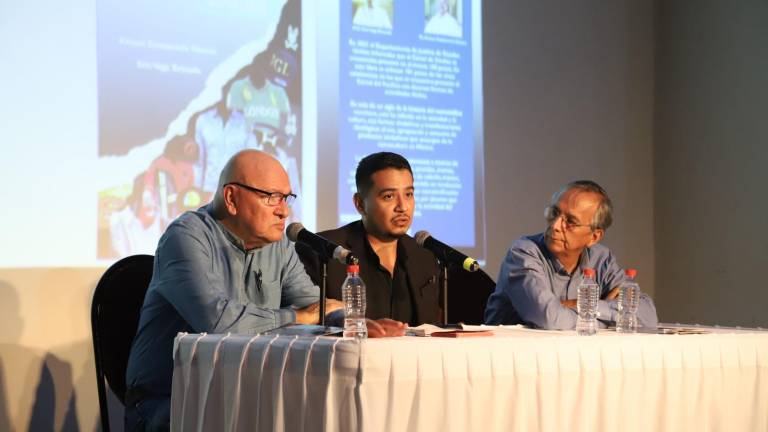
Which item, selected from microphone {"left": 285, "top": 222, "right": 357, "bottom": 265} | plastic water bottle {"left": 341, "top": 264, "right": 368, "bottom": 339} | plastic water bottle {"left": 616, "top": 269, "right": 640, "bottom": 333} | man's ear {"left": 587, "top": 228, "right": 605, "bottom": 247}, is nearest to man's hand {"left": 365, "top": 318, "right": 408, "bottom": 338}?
plastic water bottle {"left": 341, "top": 264, "right": 368, "bottom": 339}

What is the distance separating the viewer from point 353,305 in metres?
2.49

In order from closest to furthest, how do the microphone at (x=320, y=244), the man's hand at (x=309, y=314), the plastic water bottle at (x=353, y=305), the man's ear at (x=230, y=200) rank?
the plastic water bottle at (x=353, y=305) → the microphone at (x=320, y=244) → the man's hand at (x=309, y=314) → the man's ear at (x=230, y=200)

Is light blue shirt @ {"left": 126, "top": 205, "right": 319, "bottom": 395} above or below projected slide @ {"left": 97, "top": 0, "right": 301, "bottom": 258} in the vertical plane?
below

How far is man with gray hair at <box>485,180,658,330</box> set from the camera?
351cm

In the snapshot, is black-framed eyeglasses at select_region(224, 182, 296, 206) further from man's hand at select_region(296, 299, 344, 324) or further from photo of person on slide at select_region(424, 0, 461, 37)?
photo of person on slide at select_region(424, 0, 461, 37)

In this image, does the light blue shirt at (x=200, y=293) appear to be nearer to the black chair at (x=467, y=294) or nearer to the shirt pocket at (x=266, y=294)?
the shirt pocket at (x=266, y=294)

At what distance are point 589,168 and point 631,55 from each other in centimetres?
96

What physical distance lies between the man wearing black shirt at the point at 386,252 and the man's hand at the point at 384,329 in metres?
1.25

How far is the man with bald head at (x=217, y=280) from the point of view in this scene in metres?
2.78

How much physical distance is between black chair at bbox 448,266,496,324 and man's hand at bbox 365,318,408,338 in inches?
67.4

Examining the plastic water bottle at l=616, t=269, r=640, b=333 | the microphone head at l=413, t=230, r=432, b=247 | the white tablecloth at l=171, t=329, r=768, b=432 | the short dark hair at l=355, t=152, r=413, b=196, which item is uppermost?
the short dark hair at l=355, t=152, r=413, b=196

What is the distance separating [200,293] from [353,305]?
1.80 ft

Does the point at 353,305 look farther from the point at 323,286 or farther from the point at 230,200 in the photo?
the point at 230,200

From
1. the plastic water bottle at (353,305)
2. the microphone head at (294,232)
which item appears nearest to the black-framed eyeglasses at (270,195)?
the microphone head at (294,232)
